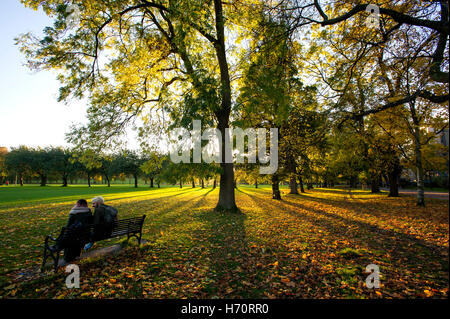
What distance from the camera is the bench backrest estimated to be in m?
4.52

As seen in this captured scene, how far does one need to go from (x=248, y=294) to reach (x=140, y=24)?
13.5 metres

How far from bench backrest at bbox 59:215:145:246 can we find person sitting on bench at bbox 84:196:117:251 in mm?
29

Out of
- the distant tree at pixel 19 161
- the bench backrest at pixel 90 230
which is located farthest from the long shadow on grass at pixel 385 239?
Answer: the distant tree at pixel 19 161

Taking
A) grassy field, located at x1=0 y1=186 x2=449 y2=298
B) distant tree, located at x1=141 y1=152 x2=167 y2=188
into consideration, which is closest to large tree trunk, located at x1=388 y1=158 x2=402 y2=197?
grassy field, located at x1=0 y1=186 x2=449 y2=298

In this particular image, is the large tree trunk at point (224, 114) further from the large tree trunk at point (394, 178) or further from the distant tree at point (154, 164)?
the large tree trunk at point (394, 178)

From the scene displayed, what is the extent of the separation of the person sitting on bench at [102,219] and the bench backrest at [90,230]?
1.1 inches

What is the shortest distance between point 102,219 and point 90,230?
2.35 feet

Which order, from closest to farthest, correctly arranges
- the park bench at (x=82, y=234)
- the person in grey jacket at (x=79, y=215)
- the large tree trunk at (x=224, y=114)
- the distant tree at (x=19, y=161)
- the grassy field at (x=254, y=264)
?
the grassy field at (x=254, y=264) < the park bench at (x=82, y=234) < the person in grey jacket at (x=79, y=215) < the large tree trunk at (x=224, y=114) < the distant tree at (x=19, y=161)

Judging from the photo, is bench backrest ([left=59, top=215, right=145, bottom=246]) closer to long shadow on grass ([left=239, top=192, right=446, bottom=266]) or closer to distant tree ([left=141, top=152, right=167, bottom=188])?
distant tree ([left=141, top=152, right=167, bottom=188])

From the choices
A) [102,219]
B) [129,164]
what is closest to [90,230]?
[102,219]

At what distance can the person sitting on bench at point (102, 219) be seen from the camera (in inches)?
205

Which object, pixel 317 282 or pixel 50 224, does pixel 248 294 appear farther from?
pixel 50 224

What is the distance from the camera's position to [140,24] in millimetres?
10734

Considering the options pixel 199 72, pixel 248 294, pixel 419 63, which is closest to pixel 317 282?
pixel 248 294
